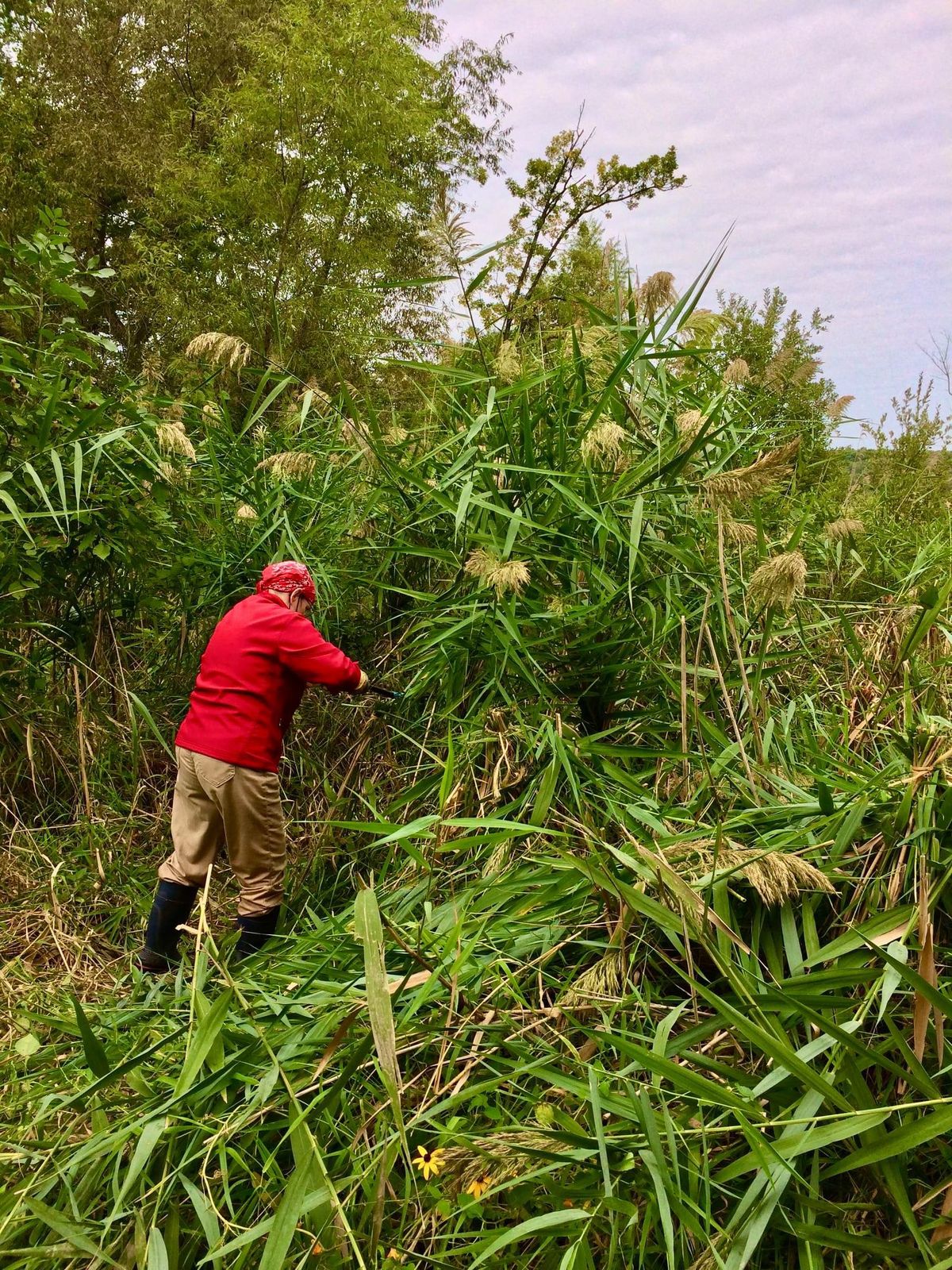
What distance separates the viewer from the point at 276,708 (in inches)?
127

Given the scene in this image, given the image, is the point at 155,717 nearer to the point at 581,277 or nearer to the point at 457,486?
the point at 457,486

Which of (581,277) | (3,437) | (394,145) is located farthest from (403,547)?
(394,145)

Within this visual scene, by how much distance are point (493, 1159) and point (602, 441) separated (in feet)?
6.42

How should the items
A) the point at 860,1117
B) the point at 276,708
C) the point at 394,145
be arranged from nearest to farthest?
the point at 860,1117, the point at 276,708, the point at 394,145

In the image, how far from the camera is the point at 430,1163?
5.63ft

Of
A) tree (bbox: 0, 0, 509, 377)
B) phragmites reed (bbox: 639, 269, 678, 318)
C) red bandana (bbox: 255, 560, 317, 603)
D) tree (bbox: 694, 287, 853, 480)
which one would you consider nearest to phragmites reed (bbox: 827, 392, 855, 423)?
tree (bbox: 694, 287, 853, 480)

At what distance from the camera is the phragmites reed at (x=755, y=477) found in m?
2.14

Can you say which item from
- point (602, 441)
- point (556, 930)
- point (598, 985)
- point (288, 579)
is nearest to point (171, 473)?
point (288, 579)

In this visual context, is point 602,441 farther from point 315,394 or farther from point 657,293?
point 315,394

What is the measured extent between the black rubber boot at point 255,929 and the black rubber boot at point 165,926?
0.22 m

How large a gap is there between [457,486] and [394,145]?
425 inches

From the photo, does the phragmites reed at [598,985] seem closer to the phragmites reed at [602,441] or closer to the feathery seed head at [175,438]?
the phragmites reed at [602,441]

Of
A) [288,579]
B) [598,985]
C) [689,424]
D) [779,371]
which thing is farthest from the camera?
[779,371]

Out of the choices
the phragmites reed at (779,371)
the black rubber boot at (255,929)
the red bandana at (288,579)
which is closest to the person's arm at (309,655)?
the red bandana at (288,579)
